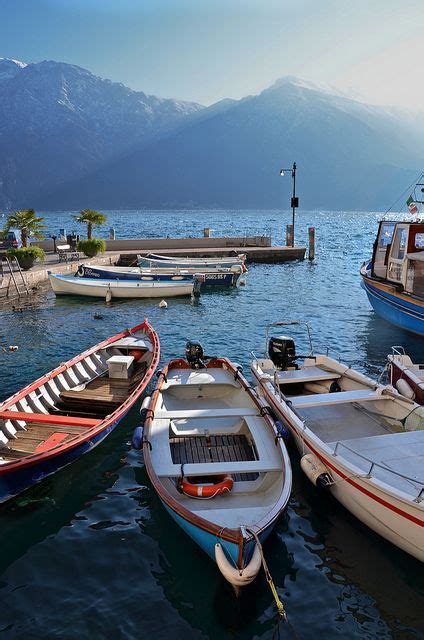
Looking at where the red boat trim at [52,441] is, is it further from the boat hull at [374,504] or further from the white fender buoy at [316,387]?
the white fender buoy at [316,387]

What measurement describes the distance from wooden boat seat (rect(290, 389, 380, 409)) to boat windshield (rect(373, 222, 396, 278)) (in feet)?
44.5

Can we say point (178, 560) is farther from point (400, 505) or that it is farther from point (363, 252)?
point (363, 252)

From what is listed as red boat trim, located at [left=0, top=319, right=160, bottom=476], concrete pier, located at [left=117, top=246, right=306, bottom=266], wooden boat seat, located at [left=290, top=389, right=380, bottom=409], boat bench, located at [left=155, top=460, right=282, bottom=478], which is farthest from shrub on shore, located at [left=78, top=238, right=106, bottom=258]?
boat bench, located at [left=155, top=460, right=282, bottom=478]

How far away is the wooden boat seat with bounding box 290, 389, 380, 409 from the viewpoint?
11.5 m

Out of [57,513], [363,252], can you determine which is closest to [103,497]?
[57,513]

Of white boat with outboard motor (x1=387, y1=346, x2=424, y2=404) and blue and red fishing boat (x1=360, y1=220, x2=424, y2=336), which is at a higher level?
blue and red fishing boat (x1=360, y1=220, x2=424, y2=336)

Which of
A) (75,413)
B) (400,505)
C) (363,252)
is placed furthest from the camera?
(363,252)

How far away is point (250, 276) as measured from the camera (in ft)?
130

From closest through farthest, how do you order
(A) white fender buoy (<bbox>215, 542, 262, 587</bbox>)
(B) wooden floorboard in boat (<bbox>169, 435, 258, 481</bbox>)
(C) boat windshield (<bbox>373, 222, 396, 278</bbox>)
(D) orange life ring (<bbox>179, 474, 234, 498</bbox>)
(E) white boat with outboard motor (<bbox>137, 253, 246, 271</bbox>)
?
(A) white fender buoy (<bbox>215, 542, 262, 587</bbox>) → (D) orange life ring (<bbox>179, 474, 234, 498</bbox>) → (B) wooden floorboard in boat (<bbox>169, 435, 258, 481</bbox>) → (C) boat windshield (<bbox>373, 222, 396, 278</bbox>) → (E) white boat with outboard motor (<bbox>137, 253, 246, 271</bbox>)

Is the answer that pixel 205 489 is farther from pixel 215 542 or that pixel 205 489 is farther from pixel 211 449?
pixel 211 449

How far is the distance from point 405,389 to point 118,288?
66.4 feet

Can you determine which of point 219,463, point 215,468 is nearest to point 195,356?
point 219,463

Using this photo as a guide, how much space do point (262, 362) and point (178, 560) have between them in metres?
7.22

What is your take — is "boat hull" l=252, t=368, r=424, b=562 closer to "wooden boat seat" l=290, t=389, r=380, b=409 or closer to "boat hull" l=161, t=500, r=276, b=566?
"wooden boat seat" l=290, t=389, r=380, b=409
